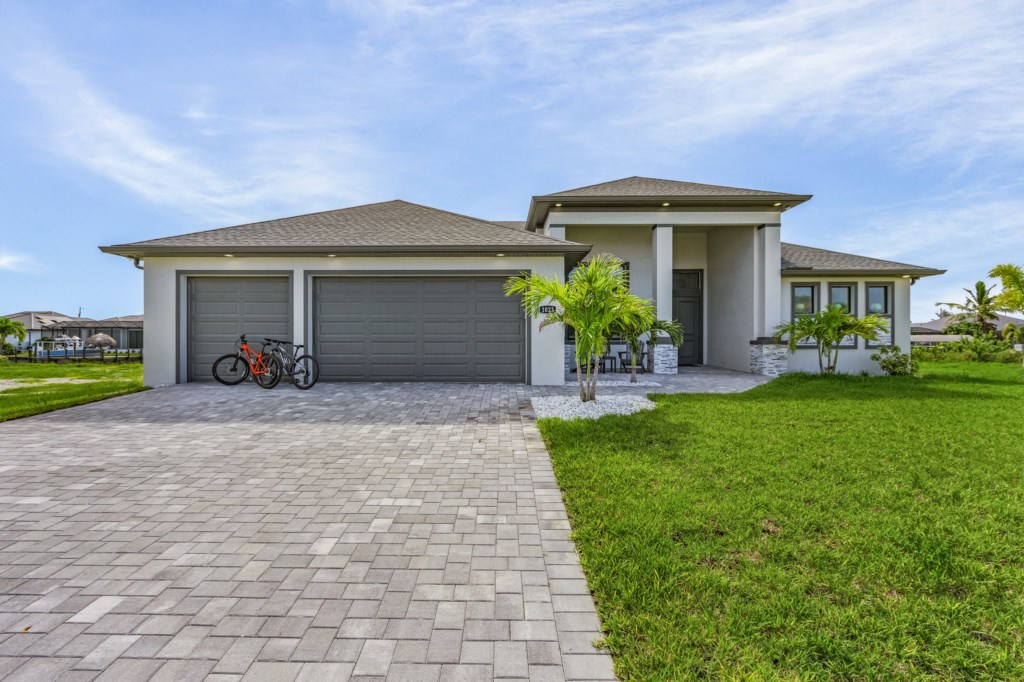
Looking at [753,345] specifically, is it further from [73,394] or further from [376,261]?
[73,394]

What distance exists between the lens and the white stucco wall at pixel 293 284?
988cm

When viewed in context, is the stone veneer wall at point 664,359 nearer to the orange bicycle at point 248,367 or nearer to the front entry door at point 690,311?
the front entry door at point 690,311

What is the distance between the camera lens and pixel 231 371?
9.68 m

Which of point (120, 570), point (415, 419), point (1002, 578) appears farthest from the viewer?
point (415, 419)

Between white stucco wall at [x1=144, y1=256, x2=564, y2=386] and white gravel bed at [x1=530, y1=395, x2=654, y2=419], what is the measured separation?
2130 millimetres

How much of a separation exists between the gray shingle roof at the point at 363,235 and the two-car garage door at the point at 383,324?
79cm

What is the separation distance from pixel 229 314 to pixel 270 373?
6.46 ft

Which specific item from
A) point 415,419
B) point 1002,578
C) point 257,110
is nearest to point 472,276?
point 415,419

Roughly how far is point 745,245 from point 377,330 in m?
10.1

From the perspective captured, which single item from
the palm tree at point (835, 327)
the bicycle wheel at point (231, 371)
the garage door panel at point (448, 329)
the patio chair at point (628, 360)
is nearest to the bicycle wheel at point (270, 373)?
the bicycle wheel at point (231, 371)

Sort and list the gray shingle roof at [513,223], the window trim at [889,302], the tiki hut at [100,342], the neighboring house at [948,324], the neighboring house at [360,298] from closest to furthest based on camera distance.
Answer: the neighboring house at [360,298]
the window trim at [889,302]
the gray shingle roof at [513,223]
the tiki hut at [100,342]
the neighboring house at [948,324]

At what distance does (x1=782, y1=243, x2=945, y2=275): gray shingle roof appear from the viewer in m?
13.0

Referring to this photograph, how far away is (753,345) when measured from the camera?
41.1 feet

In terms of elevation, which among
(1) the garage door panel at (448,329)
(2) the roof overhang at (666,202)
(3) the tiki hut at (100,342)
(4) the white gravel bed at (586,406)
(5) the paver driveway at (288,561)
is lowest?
(5) the paver driveway at (288,561)
